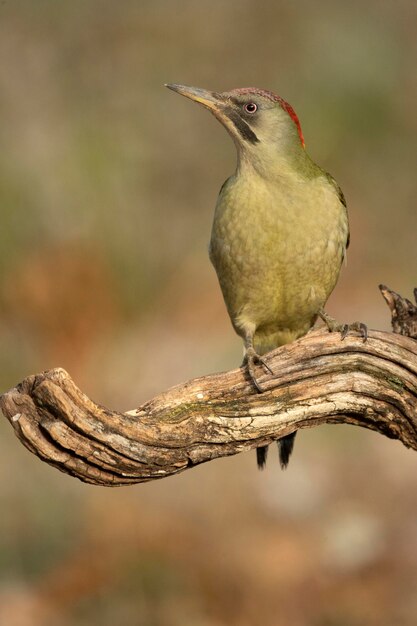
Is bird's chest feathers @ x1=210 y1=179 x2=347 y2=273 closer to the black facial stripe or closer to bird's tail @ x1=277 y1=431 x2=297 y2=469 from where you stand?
the black facial stripe

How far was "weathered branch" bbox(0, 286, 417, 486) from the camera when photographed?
15.9 ft

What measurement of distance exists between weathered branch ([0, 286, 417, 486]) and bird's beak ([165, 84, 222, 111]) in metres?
1.30

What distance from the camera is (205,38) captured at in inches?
530

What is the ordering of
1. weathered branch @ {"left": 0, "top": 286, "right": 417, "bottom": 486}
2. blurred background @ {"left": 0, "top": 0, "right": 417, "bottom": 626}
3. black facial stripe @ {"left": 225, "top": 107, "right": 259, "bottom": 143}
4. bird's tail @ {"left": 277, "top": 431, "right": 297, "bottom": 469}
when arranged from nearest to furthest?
weathered branch @ {"left": 0, "top": 286, "right": 417, "bottom": 486} < black facial stripe @ {"left": 225, "top": 107, "right": 259, "bottom": 143} < bird's tail @ {"left": 277, "top": 431, "right": 297, "bottom": 469} < blurred background @ {"left": 0, "top": 0, "right": 417, "bottom": 626}

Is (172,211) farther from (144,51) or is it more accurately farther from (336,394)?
(336,394)

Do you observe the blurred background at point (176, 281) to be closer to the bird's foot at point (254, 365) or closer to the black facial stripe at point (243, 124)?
the bird's foot at point (254, 365)

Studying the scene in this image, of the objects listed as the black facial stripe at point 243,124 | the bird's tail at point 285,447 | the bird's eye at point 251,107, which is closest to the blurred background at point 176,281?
the bird's tail at point 285,447

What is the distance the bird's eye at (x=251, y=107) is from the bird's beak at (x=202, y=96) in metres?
0.14

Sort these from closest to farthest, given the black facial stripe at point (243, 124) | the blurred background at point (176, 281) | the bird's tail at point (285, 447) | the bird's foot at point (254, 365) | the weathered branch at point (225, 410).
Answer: the weathered branch at point (225, 410) → the bird's foot at point (254, 365) → the black facial stripe at point (243, 124) → the bird's tail at point (285, 447) → the blurred background at point (176, 281)

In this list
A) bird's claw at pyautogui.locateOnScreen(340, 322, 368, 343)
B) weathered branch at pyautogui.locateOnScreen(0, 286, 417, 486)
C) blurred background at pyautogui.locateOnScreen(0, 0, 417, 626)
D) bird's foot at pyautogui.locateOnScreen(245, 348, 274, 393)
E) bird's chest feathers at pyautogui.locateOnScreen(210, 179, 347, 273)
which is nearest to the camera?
weathered branch at pyautogui.locateOnScreen(0, 286, 417, 486)

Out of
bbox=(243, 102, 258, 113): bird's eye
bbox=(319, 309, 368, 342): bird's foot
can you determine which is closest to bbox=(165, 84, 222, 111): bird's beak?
bbox=(243, 102, 258, 113): bird's eye

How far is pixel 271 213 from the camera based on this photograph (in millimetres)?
6027

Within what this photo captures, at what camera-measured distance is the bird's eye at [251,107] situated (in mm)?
6125

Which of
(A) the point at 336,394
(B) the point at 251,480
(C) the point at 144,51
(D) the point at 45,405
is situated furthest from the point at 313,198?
(C) the point at 144,51
